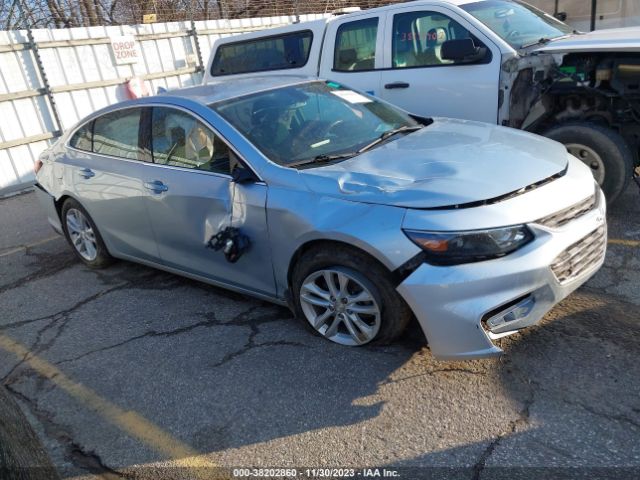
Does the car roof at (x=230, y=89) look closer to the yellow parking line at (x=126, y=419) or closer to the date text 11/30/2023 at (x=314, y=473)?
the yellow parking line at (x=126, y=419)

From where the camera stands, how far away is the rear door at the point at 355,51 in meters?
5.84

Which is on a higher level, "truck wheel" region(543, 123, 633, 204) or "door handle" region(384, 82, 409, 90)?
"door handle" region(384, 82, 409, 90)

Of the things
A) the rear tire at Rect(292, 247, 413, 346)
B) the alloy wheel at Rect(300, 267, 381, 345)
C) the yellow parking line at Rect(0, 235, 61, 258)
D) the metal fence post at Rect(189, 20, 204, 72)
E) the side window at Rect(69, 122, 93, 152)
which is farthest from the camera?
the metal fence post at Rect(189, 20, 204, 72)

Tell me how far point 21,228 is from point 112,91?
4.37 meters

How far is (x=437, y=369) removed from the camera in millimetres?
3045

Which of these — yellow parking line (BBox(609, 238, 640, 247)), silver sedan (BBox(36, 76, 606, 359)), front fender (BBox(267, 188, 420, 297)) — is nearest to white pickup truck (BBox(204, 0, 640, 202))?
yellow parking line (BBox(609, 238, 640, 247))

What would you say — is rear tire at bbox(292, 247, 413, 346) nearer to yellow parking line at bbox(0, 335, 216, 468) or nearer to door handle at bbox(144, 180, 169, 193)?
Result: yellow parking line at bbox(0, 335, 216, 468)

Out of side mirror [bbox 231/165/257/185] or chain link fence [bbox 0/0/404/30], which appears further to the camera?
chain link fence [bbox 0/0/404/30]

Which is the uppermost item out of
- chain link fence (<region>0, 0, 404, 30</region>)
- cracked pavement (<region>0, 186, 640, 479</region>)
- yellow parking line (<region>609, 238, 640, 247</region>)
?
chain link fence (<region>0, 0, 404, 30</region>)

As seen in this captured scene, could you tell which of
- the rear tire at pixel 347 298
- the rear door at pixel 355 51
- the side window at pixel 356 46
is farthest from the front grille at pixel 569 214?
the side window at pixel 356 46

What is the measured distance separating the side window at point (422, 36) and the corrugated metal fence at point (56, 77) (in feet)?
21.7

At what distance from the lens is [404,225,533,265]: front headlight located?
2.70 metres

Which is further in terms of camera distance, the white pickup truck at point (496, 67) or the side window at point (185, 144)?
the white pickup truck at point (496, 67)

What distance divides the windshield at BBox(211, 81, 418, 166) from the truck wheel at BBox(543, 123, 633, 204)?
1.50 meters
